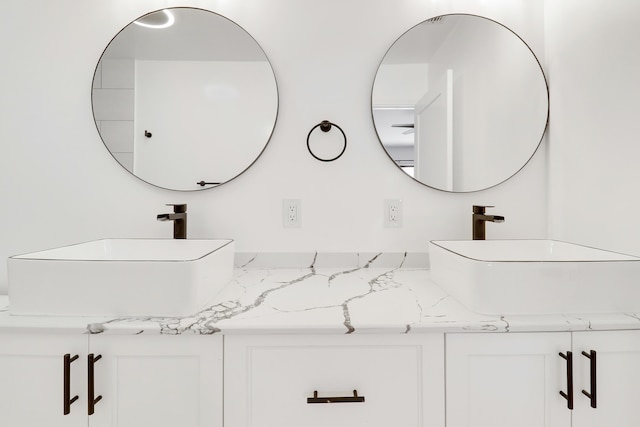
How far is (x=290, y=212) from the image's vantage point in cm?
150

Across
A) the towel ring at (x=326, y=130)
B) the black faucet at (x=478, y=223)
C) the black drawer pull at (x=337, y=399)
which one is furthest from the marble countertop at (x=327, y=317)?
the towel ring at (x=326, y=130)

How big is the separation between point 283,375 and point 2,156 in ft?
5.07

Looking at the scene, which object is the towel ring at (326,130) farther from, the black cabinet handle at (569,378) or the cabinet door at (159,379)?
the black cabinet handle at (569,378)

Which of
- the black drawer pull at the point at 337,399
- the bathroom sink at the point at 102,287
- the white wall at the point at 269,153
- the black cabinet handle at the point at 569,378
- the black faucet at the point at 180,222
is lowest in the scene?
the black drawer pull at the point at 337,399

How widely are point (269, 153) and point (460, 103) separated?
0.86 m

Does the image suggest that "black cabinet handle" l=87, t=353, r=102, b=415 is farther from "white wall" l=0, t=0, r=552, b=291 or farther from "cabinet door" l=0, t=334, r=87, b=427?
"white wall" l=0, t=0, r=552, b=291

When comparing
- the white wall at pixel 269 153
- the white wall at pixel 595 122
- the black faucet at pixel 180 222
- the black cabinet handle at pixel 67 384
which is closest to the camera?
the black cabinet handle at pixel 67 384

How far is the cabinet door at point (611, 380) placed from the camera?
91cm

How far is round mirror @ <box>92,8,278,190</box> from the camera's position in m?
1.47

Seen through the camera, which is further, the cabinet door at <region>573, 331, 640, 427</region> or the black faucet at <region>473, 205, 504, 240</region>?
the black faucet at <region>473, 205, 504, 240</region>

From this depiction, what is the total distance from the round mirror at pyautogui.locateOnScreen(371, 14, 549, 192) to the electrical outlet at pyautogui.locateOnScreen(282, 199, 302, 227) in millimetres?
471

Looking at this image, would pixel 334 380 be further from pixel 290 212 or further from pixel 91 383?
pixel 290 212

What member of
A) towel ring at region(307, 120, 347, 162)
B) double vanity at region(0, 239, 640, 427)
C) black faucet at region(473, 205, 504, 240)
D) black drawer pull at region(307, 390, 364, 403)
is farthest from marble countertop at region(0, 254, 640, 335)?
towel ring at region(307, 120, 347, 162)

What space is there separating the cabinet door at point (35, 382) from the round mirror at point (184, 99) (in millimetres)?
737
